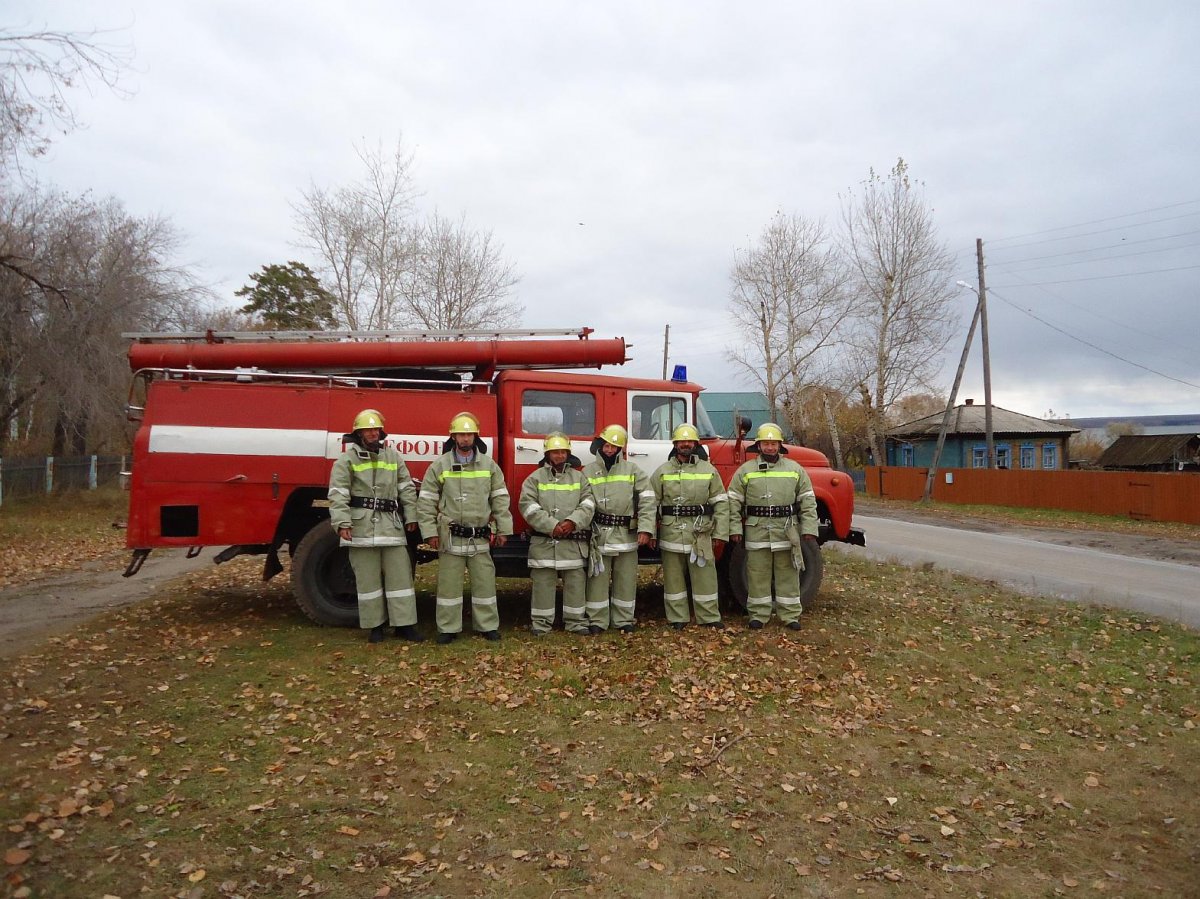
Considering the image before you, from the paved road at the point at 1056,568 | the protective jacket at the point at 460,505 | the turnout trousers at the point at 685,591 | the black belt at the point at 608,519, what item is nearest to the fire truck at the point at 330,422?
the turnout trousers at the point at 685,591

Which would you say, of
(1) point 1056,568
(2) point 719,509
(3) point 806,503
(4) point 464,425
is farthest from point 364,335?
(1) point 1056,568

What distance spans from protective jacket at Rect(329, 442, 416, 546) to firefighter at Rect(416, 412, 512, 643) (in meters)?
0.22

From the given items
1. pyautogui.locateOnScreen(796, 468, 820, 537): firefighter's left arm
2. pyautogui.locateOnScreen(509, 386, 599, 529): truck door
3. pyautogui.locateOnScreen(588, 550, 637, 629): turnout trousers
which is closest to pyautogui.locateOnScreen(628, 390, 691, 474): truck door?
pyautogui.locateOnScreen(509, 386, 599, 529): truck door

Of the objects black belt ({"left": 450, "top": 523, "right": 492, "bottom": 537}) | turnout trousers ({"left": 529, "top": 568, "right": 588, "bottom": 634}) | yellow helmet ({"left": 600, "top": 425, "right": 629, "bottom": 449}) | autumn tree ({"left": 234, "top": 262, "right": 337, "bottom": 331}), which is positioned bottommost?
turnout trousers ({"left": 529, "top": 568, "right": 588, "bottom": 634})

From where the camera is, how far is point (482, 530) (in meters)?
Result: 7.55

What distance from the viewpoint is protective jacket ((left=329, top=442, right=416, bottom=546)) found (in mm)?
7309

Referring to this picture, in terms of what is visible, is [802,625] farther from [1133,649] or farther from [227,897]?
[227,897]

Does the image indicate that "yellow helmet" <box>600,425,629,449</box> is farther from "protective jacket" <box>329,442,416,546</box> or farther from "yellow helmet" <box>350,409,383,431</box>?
"yellow helmet" <box>350,409,383,431</box>

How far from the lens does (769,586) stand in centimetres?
834

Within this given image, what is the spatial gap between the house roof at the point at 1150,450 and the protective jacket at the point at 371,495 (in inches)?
1764

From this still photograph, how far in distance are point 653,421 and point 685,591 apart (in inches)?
76.0

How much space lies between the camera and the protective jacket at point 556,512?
767 centimetres

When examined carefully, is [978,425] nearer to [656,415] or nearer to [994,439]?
[994,439]

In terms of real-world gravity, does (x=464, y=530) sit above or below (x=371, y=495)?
below
